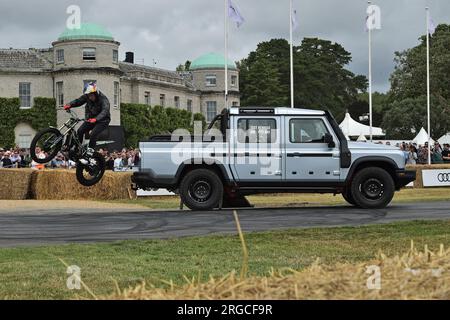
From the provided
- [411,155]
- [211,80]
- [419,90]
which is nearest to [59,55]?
[211,80]

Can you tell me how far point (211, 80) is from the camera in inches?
3597

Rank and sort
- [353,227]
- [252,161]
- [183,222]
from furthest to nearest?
[252,161] < [183,222] < [353,227]

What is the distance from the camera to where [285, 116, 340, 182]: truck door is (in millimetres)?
18891

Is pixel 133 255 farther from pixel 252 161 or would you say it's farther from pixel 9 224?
pixel 252 161

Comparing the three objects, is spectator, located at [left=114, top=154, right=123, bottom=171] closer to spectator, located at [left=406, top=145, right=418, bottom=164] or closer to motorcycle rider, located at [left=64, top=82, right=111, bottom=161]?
spectator, located at [left=406, top=145, right=418, bottom=164]

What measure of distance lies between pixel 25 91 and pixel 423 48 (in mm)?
54973

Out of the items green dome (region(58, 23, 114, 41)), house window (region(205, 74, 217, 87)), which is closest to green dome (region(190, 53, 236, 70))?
house window (region(205, 74, 217, 87))

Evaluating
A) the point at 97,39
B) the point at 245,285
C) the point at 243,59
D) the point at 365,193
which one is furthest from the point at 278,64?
the point at 245,285

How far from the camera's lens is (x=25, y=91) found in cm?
7038

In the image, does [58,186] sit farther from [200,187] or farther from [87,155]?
[87,155]

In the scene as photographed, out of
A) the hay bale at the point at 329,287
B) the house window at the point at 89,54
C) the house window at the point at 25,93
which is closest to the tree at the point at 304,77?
the house window at the point at 89,54

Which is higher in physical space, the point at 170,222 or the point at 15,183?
the point at 15,183

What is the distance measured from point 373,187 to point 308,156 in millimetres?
1861

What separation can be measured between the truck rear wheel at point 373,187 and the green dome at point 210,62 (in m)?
71.6
